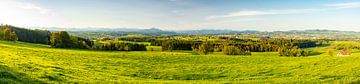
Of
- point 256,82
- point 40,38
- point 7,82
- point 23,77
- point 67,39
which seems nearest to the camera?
point 7,82

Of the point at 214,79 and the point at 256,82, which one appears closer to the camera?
the point at 256,82

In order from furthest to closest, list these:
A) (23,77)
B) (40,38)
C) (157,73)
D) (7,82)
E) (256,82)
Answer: (40,38), (157,73), (256,82), (23,77), (7,82)

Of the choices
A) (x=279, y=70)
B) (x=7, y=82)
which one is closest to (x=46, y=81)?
(x=7, y=82)

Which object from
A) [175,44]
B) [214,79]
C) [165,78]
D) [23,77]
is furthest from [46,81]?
[175,44]

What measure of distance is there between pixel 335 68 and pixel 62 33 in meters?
89.9

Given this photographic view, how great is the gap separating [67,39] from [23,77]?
89.5m

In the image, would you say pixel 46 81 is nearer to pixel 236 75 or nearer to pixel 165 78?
pixel 165 78

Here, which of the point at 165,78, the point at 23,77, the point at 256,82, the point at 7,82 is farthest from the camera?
the point at 165,78

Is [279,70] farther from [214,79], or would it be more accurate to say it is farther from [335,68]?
[214,79]

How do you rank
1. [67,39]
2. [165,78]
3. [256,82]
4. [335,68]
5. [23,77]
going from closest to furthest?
1. [23,77]
2. [256,82]
3. [165,78]
4. [335,68]
5. [67,39]

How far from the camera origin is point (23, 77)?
2198 cm

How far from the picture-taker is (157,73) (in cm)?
3416

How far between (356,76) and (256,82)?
10.9 metres

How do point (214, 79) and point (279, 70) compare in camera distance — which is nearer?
point (214, 79)
